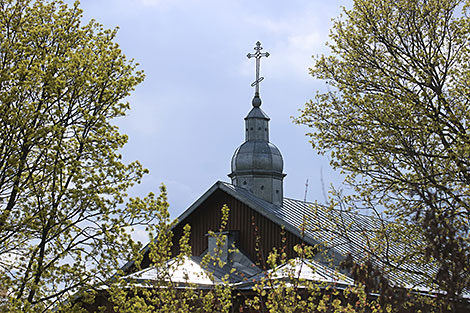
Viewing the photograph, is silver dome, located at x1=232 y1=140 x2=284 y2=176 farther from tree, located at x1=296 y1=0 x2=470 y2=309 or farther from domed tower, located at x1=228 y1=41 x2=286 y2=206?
tree, located at x1=296 y1=0 x2=470 y2=309

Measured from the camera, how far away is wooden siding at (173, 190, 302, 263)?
734 inches

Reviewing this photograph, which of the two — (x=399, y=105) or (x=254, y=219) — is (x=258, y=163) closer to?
(x=254, y=219)

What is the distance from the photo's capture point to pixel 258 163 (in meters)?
24.1

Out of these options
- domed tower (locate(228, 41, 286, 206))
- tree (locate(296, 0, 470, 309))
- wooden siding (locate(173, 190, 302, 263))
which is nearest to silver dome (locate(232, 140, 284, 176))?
domed tower (locate(228, 41, 286, 206))

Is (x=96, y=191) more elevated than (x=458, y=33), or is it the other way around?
(x=458, y=33)

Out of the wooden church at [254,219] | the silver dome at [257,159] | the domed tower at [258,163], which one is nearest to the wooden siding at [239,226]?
the wooden church at [254,219]

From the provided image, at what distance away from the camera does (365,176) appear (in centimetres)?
1172

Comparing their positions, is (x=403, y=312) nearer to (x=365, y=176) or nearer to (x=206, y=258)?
(x=206, y=258)

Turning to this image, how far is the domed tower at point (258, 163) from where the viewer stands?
23688 millimetres

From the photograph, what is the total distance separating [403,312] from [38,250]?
6313mm

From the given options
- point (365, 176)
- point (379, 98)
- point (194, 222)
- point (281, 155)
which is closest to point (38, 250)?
point (365, 176)

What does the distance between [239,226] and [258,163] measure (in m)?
4.71

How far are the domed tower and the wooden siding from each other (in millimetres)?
2781

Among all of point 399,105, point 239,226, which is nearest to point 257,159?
point 239,226
